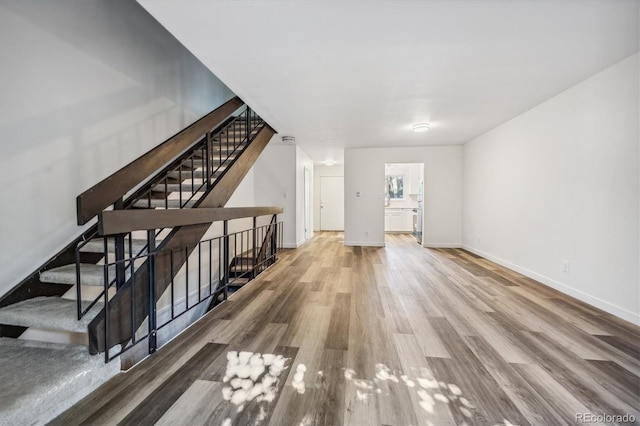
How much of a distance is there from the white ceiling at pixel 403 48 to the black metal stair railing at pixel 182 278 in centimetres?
148

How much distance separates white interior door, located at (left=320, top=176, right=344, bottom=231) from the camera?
30.0 ft

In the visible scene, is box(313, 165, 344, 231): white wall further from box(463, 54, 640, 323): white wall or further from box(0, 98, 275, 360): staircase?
box(0, 98, 275, 360): staircase

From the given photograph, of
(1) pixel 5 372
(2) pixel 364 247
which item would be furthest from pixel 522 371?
(2) pixel 364 247

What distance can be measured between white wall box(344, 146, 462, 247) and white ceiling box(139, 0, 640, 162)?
2265 mm

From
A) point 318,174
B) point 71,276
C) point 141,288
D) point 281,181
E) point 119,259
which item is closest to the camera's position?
point 119,259

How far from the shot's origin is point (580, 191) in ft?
8.67

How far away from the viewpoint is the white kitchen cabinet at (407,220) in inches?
349

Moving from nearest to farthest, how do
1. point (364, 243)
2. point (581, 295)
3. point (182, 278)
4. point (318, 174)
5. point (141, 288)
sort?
point (141, 288)
point (581, 295)
point (182, 278)
point (364, 243)
point (318, 174)

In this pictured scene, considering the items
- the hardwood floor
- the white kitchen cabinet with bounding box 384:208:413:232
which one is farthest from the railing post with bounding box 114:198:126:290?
the white kitchen cabinet with bounding box 384:208:413:232

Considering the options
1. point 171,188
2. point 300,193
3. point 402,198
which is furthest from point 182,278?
point 402,198

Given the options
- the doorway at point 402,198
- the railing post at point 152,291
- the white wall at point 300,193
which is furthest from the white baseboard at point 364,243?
the railing post at point 152,291

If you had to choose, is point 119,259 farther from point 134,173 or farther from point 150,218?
point 134,173

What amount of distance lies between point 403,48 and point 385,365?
2.29m

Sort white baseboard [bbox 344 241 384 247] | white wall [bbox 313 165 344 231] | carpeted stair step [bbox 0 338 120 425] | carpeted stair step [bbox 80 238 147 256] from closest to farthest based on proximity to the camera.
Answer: carpeted stair step [bbox 0 338 120 425], carpeted stair step [bbox 80 238 147 256], white baseboard [bbox 344 241 384 247], white wall [bbox 313 165 344 231]
